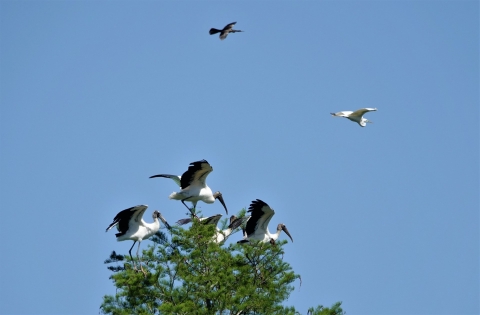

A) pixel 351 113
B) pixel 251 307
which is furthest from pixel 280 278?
pixel 351 113

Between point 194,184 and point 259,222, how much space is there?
1.77 m

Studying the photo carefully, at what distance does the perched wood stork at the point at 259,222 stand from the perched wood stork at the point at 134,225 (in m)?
2.21

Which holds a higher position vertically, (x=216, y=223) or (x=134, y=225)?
(x=216, y=223)

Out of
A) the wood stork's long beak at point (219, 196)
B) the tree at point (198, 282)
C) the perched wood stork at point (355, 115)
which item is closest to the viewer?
the tree at point (198, 282)

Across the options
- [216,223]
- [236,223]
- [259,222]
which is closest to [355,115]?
[259,222]

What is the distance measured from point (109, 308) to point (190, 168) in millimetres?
4505

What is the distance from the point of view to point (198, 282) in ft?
85.7

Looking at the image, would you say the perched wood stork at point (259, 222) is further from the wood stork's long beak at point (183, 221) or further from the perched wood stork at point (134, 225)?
the perched wood stork at point (134, 225)

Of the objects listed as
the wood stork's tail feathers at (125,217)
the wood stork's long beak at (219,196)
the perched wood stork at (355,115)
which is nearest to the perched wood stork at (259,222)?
the wood stork's long beak at (219,196)

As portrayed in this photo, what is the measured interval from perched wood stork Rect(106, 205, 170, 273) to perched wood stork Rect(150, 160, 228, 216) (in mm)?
1068

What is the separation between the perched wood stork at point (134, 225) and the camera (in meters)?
28.1

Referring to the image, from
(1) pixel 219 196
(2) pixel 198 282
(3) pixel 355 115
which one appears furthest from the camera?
(3) pixel 355 115

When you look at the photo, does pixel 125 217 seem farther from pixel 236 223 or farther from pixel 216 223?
pixel 236 223

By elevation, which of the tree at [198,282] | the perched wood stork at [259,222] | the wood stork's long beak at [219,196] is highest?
the wood stork's long beak at [219,196]
